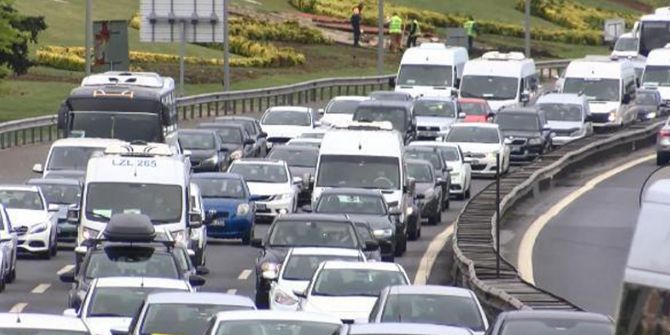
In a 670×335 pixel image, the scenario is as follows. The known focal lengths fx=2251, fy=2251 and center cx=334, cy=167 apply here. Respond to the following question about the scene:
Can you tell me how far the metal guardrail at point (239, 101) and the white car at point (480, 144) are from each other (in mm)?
10824

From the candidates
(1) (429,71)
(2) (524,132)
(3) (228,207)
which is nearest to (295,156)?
(3) (228,207)

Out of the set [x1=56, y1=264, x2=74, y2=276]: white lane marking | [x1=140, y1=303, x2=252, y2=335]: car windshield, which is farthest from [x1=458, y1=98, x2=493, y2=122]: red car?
[x1=140, y1=303, x2=252, y2=335]: car windshield

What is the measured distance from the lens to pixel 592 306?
32.4 meters

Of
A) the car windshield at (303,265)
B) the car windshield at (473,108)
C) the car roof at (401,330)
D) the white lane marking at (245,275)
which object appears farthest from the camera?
the car windshield at (473,108)

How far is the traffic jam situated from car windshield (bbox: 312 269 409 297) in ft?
0.07

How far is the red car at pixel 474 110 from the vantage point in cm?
6053

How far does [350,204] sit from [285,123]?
2086 cm

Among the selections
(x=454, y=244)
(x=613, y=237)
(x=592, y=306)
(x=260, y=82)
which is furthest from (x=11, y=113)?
(x=592, y=306)

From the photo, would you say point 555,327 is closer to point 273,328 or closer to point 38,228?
point 273,328

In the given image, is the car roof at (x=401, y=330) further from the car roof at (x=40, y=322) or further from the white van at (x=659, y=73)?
the white van at (x=659, y=73)

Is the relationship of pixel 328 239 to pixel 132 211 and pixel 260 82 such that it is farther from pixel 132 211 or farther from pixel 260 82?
pixel 260 82

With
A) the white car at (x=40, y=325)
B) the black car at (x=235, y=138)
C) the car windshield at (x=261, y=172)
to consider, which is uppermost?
the white car at (x=40, y=325)

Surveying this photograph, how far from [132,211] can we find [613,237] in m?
11.7

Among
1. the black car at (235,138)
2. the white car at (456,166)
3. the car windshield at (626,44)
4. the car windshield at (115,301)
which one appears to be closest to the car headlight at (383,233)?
the white car at (456,166)
